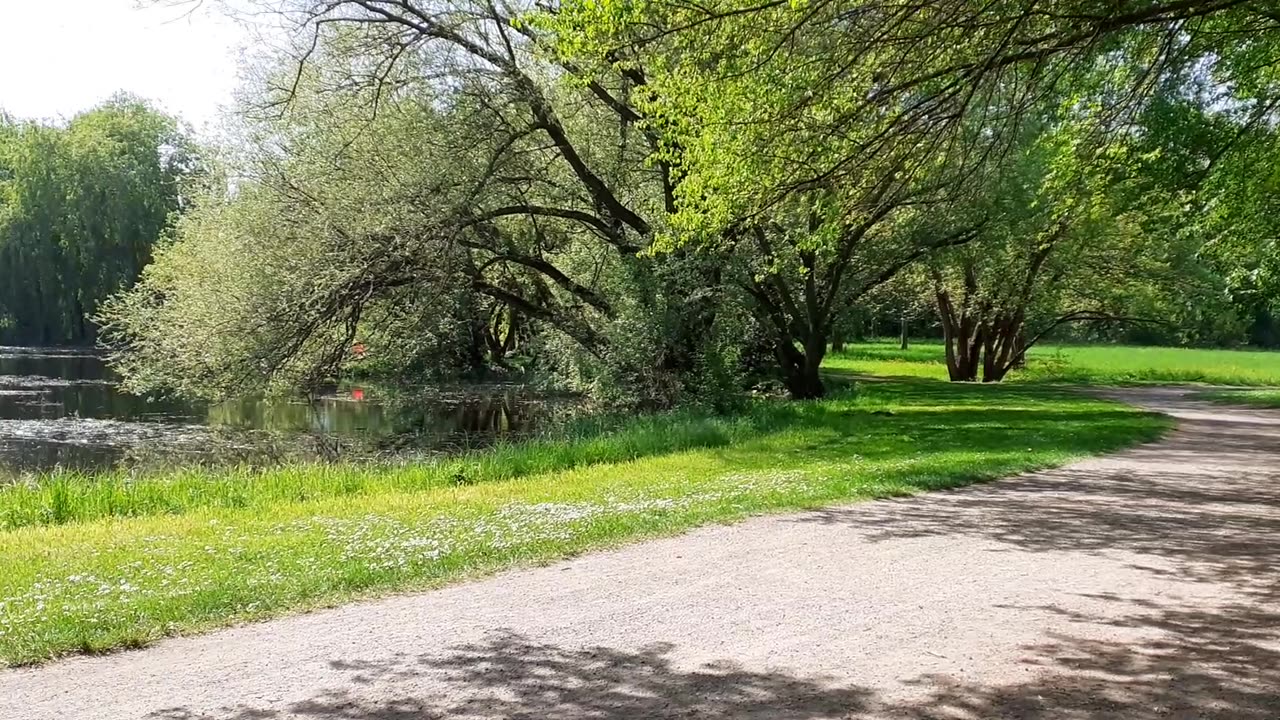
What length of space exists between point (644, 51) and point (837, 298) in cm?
1412

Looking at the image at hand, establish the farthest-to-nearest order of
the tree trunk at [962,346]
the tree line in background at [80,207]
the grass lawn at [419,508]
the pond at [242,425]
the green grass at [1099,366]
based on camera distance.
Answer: the tree line in background at [80,207], the green grass at [1099,366], the tree trunk at [962,346], the pond at [242,425], the grass lawn at [419,508]

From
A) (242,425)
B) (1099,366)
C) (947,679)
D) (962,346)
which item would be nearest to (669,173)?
(242,425)

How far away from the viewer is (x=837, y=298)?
26.9 metres

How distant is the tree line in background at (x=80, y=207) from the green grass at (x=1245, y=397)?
157ft

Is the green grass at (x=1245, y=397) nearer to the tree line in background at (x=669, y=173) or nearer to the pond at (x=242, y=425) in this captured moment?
the tree line in background at (x=669, y=173)

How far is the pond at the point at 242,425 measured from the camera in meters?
19.8

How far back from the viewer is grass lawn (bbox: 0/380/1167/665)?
22.3 ft

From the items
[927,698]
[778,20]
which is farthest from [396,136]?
[927,698]

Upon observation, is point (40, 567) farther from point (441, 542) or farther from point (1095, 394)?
point (1095, 394)

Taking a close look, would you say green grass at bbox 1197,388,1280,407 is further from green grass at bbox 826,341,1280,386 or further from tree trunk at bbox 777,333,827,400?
tree trunk at bbox 777,333,827,400

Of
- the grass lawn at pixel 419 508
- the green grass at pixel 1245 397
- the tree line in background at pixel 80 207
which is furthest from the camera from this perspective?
the tree line in background at pixel 80 207

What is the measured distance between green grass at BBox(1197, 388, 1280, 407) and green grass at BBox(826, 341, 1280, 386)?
6.78 m

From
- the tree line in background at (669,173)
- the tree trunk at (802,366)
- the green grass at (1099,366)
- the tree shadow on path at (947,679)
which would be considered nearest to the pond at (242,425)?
the tree line in background at (669,173)

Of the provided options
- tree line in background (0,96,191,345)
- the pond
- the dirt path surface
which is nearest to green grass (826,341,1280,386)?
the pond
